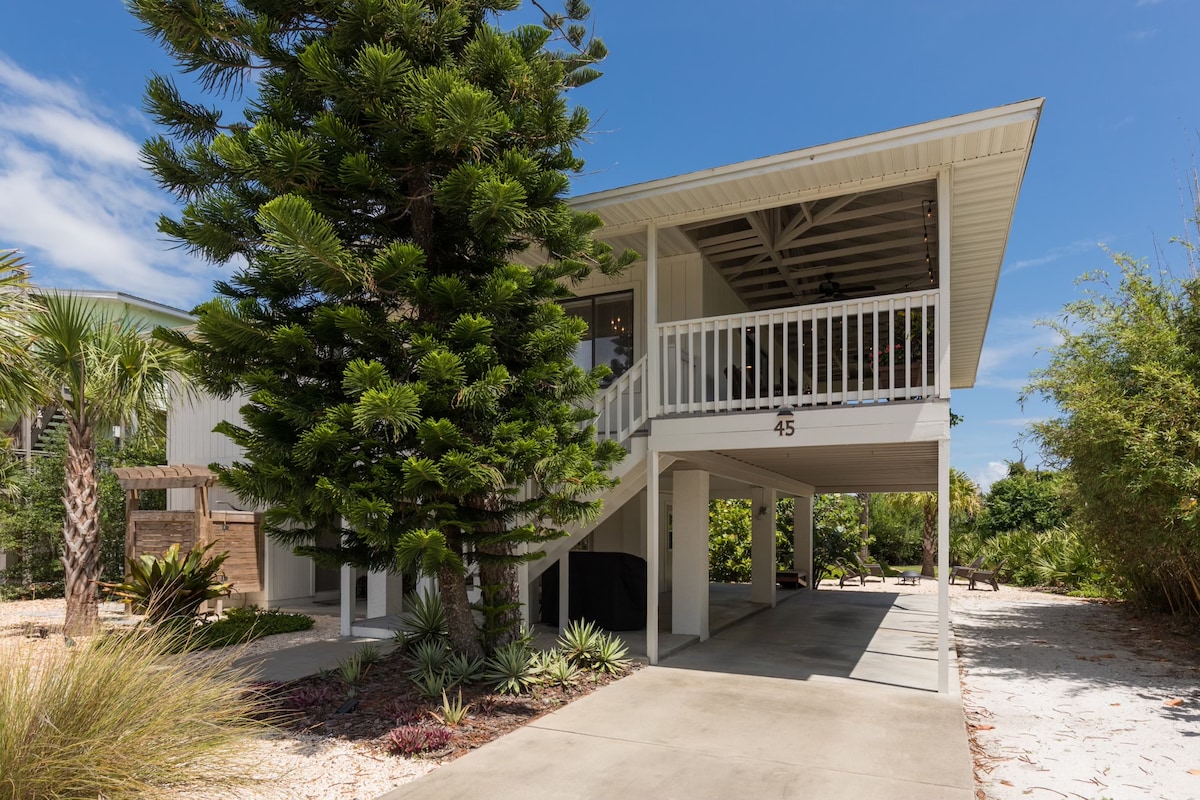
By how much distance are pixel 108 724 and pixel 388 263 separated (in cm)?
357

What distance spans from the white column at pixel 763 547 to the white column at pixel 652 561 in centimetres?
588

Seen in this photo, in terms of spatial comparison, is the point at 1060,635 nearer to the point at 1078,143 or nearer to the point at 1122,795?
the point at 1122,795

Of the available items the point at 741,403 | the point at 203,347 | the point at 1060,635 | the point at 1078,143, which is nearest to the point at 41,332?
the point at 203,347

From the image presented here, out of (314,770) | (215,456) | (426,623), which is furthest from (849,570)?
(314,770)

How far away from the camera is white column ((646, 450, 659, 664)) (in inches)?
319

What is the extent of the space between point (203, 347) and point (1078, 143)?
61.6 ft

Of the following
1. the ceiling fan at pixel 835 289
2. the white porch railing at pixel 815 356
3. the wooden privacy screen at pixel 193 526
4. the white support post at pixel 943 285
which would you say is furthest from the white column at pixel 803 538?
the wooden privacy screen at pixel 193 526

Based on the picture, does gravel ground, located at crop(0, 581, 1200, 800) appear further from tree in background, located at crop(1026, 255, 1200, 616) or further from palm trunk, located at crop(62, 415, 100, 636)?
palm trunk, located at crop(62, 415, 100, 636)

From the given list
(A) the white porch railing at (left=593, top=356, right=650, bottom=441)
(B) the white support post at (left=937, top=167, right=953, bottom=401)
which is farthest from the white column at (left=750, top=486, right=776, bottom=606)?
(B) the white support post at (left=937, top=167, right=953, bottom=401)

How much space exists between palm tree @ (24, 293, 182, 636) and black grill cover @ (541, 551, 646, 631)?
5608 millimetres

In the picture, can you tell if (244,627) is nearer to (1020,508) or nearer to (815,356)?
(815,356)

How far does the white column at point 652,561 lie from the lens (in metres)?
8.10

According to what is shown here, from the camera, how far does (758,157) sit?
7391 mm

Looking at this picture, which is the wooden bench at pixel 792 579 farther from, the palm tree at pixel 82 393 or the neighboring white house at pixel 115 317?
the neighboring white house at pixel 115 317
